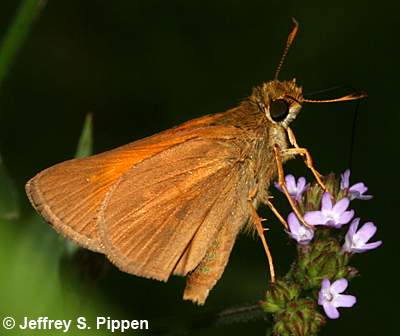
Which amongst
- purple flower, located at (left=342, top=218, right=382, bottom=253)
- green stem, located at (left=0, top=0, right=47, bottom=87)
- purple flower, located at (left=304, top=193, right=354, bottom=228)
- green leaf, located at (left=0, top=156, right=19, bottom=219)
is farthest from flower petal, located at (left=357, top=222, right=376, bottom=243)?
green stem, located at (left=0, top=0, right=47, bottom=87)

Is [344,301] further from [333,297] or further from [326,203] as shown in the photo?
[326,203]

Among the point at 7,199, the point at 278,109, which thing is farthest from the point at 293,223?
the point at 7,199

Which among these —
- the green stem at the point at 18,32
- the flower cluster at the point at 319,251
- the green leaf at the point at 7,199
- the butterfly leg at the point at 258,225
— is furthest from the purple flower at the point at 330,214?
the green stem at the point at 18,32

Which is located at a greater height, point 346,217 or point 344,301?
Answer: point 346,217

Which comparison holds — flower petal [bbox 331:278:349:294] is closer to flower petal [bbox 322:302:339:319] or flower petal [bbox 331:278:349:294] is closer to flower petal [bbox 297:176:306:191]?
flower petal [bbox 322:302:339:319]

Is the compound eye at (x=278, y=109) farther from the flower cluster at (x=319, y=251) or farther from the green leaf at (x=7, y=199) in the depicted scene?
the green leaf at (x=7, y=199)

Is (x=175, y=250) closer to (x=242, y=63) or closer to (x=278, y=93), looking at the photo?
(x=278, y=93)

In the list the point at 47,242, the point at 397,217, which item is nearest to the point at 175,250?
the point at 47,242
